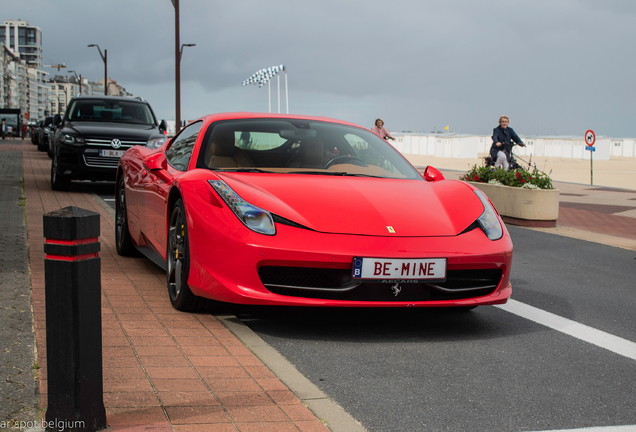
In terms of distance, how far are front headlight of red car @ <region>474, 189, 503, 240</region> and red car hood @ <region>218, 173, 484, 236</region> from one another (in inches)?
1.8

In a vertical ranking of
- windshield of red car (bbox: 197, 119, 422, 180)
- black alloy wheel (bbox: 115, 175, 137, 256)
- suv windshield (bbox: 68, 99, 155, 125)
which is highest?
suv windshield (bbox: 68, 99, 155, 125)

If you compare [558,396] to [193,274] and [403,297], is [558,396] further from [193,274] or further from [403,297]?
[193,274]

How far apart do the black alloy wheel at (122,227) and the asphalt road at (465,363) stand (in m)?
2.31

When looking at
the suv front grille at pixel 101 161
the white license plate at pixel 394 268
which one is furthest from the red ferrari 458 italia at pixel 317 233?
the suv front grille at pixel 101 161

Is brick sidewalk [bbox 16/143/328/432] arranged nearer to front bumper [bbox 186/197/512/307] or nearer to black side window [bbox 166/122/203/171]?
front bumper [bbox 186/197/512/307]

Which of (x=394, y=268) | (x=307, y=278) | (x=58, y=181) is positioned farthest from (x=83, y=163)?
(x=394, y=268)

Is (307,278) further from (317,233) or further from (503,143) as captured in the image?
(503,143)

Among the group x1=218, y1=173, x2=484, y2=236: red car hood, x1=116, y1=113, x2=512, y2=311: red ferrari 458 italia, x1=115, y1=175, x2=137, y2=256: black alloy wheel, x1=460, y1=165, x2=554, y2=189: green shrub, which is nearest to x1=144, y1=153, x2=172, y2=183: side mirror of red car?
x1=116, y1=113, x2=512, y2=311: red ferrari 458 italia

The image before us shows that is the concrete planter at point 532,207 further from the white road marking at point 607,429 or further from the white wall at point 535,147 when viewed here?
the white wall at point 535,147

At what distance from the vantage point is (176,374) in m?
3.31

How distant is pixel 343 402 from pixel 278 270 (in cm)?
105

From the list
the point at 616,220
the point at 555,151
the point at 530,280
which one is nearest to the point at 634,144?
the point at 555,151

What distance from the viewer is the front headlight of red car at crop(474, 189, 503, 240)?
4311 millimetres

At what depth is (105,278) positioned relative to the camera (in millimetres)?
5555
